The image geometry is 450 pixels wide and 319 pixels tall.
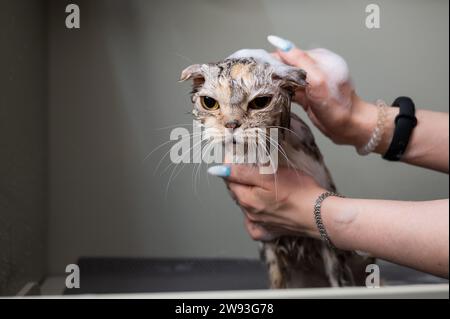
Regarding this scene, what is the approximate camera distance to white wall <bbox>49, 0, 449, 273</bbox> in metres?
0.90

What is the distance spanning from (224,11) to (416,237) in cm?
50

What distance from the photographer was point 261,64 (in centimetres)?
82

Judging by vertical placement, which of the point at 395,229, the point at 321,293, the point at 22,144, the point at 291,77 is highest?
the point at 291,77

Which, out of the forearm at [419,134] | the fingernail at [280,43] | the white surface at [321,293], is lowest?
the white surface at [321,293]

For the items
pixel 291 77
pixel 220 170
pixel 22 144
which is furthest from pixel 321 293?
pixel 22 144

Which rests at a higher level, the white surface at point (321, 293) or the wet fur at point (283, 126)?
the wet fur at point (283, 126)

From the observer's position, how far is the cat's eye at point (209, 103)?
80 centimetres

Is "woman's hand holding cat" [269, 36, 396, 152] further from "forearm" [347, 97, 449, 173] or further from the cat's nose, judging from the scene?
the cat's nose

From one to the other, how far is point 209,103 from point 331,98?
0.22 metres

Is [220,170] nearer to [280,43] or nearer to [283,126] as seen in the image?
[283,126]

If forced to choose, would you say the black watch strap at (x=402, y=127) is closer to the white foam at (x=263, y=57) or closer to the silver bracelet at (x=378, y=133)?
the silver bracelet at (x=378, y=133)

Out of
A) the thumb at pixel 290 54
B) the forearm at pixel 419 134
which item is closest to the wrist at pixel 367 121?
the forearm at pixel 419 134

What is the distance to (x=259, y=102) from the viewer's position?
792mm

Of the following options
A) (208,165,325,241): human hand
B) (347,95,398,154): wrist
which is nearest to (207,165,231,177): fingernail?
(208,165,325,241): human hand
